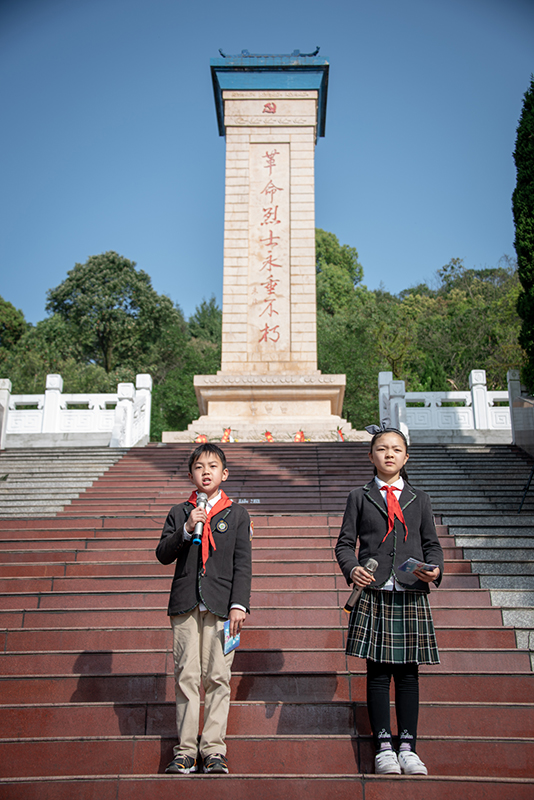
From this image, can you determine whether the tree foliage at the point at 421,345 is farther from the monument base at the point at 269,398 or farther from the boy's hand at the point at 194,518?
the boy's hand at the point at 194,518

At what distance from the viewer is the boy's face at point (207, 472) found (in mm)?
2754

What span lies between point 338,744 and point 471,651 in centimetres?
113

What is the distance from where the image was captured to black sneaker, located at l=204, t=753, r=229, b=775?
2.40 m

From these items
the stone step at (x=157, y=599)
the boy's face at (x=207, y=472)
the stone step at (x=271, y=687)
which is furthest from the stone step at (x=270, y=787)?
the stone step at (x=157, y=599)

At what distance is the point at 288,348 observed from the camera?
11.9 m

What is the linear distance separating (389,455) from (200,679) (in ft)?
3.96

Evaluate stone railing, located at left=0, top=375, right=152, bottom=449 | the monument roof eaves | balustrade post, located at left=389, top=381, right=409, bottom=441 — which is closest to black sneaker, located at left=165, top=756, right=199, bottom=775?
balustrade post, located at left=389, top=381, right=409, bottom=441

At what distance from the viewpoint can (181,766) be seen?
2.40 meters

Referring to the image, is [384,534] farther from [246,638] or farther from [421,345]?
[421,345]

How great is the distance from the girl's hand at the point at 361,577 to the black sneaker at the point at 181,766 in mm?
930

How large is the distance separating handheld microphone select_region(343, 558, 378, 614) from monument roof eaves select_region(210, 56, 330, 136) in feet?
40.9

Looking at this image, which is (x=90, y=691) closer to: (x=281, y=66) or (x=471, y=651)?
(x=471, y=651)

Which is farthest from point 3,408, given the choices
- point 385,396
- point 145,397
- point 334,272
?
point 334,272

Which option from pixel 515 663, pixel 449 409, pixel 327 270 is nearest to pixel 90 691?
pixel 515 663
